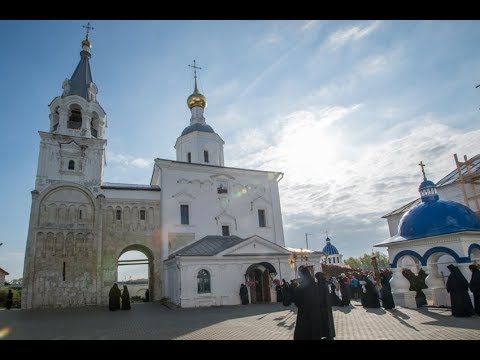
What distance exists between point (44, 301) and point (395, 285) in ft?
72.2

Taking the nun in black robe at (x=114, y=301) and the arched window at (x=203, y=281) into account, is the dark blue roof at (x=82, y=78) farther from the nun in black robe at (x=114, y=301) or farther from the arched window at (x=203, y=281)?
the arched window at (x=203, y=281)

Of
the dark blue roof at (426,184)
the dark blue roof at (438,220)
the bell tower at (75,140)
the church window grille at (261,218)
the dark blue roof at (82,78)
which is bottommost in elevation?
the dark blue roof at (438,220)

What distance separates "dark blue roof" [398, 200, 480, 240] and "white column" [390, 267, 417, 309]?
76.9 inches

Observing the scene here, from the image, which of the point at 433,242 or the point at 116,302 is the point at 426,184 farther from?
the point at 116,302

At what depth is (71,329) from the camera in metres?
12.5

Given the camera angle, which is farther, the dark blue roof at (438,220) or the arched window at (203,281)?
the arched window at (203,281)

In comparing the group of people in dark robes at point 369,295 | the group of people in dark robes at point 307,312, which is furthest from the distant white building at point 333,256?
the group of people in dark robes at point 307,312

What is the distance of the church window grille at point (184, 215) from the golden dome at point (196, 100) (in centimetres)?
1235

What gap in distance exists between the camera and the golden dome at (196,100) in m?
34.2

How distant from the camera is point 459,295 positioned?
11.6m

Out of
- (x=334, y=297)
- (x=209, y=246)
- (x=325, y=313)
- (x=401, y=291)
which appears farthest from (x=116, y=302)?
(x=325, y=313)

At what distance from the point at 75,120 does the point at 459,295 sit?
93.8ft
